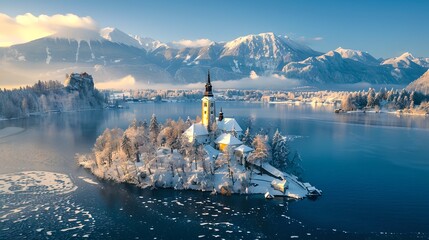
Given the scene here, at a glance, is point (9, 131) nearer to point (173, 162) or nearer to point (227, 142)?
point (173, 162)

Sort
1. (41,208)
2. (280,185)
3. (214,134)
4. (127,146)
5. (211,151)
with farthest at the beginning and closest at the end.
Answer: (214,134) < (211,151) < (127,146) < (280,185) < (41,208)

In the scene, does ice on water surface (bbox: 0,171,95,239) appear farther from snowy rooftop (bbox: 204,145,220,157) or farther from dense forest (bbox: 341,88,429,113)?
dense forest (bbox: 341,88,429,113)

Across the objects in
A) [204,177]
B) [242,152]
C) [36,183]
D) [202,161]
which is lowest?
[36,183]

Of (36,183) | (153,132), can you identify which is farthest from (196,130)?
(36,183)

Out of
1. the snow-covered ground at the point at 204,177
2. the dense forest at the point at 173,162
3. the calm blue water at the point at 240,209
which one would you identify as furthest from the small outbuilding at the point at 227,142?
the calm blue water at the point at 240,209

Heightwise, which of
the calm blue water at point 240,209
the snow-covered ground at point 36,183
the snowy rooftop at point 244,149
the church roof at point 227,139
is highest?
the church roof at point 227,139

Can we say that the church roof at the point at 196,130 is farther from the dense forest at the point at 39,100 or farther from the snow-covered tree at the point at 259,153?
the dense forest at the point at 39,100

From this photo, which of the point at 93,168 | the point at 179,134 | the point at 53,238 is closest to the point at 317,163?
the point at 179,134

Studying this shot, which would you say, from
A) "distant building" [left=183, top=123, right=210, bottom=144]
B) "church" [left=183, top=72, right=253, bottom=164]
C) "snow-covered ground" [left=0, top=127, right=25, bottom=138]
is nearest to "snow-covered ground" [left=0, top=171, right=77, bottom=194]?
"distant building" [left=183, top=123, right=210, bottom=144]

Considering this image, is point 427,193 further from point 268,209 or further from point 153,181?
Answer: point 153,181
